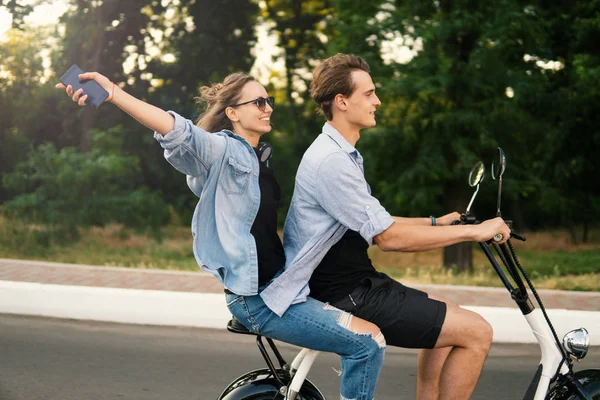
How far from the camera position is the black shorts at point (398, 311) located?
291 centimetres

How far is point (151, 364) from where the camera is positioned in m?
5.82

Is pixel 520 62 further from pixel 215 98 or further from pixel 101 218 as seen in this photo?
pixel 215 98

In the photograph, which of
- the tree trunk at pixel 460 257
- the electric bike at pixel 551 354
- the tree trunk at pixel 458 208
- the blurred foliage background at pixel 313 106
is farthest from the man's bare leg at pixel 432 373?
the tree trunk at pixel 460 257

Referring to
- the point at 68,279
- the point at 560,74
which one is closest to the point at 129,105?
the point at 68,279

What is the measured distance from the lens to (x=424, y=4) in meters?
14.4

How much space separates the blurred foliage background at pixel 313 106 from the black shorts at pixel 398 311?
10534mm

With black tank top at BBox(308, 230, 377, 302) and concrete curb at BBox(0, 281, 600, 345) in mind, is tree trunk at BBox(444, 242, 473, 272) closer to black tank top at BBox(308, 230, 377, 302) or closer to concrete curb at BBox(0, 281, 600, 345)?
concrete curb at BBox(0, 281, 600, 345)

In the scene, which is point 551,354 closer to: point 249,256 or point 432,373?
point 432,373

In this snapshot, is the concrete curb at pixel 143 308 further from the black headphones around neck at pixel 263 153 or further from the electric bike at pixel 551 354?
the black headphones around neck at pixel 263 153

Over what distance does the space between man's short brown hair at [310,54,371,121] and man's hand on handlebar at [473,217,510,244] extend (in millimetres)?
681

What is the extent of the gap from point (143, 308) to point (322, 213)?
468cm

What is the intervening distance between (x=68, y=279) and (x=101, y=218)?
1051 centimetres

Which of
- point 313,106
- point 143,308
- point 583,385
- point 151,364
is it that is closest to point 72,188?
point 313,106

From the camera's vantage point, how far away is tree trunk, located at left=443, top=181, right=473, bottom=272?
1611 cm
